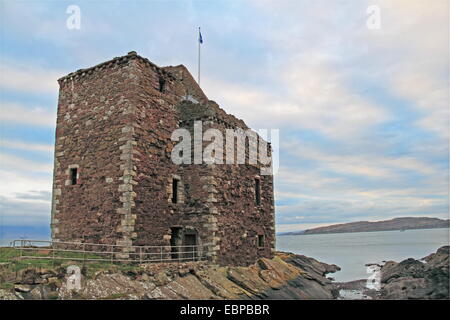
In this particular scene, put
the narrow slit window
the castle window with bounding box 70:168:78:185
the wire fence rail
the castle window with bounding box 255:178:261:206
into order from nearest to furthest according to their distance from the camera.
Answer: the wire fence rail
the castle window with bounding box 70:168:78:185
the narrow slit window
the castle window with bounding box 255:178:261:206

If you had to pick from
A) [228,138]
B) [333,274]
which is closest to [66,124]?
[228,138]

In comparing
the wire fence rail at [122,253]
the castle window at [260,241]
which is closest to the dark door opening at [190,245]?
the wire fence rail at [122,253]

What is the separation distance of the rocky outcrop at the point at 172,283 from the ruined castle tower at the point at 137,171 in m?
1.39

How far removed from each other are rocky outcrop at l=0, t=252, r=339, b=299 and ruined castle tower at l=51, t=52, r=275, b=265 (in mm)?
1386

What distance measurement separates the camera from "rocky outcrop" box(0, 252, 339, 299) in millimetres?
13164

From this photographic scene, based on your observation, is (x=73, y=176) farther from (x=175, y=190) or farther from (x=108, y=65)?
(x=108, y=65)

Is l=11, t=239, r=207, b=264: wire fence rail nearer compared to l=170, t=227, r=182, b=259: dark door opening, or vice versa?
l=11, t=239, r=207, b=264: wire fence rail

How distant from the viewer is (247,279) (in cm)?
2147

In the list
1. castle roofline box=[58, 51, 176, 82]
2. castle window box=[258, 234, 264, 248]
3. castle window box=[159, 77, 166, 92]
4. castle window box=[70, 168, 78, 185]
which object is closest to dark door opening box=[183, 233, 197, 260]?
castle window box=[258, 234, 264, 248]

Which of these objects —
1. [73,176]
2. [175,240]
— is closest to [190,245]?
[175,240]

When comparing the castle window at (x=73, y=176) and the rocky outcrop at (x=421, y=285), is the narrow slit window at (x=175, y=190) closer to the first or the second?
the castle window at (x=73, y=176)

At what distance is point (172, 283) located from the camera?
17188mm

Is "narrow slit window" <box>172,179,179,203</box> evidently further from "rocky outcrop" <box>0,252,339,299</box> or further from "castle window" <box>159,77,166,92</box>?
"castle window" <box>159,77,166,92</box>

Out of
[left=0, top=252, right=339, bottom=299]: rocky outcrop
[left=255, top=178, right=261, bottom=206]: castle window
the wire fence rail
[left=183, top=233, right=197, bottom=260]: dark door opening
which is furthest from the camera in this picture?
[left=255, top=178, right=261, bottom=206]: castle window
